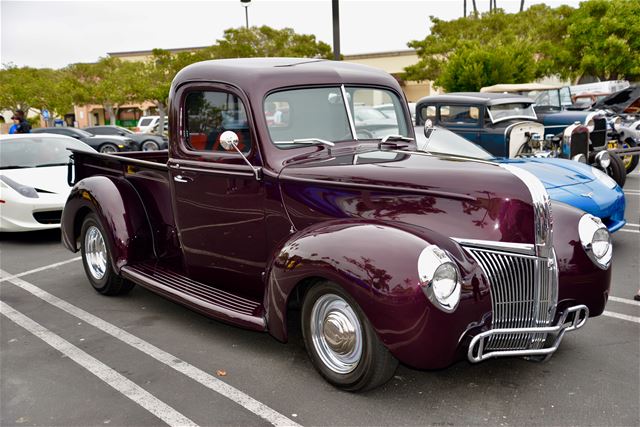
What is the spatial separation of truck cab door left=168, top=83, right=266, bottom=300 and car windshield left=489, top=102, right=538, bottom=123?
7.00 m

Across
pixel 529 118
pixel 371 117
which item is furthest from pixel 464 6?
pixel 371 117

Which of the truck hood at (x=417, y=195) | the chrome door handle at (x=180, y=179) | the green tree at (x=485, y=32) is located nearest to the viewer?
the truck hood at (x=417, y=195)

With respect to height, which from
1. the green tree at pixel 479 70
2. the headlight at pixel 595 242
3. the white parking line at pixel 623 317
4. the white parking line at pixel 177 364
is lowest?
the white parking line at pixel 623 317

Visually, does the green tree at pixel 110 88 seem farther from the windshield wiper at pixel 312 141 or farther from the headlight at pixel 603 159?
the windshield wiper at pixel 312 141

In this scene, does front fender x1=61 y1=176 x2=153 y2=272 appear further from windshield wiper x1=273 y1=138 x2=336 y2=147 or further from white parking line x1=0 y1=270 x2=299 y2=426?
windshield wiper x1=273 y1=138 x2=336 y2=147

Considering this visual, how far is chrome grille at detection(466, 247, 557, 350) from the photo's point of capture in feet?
10.3

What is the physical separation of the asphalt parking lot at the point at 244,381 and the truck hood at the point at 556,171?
4.67ft

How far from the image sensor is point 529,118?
35.0ft

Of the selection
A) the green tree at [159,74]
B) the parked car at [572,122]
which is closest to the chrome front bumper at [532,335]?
the parked car at [572,122]

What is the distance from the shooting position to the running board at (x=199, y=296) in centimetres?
379

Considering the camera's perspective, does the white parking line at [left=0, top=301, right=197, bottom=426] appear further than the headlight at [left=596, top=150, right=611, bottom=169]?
No

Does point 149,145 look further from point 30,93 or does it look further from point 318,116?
point 30,93

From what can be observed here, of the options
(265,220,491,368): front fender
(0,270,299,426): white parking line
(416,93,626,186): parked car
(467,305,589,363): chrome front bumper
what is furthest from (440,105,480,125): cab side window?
(265,220,491,368): front fender

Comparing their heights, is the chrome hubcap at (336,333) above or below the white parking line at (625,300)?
above
